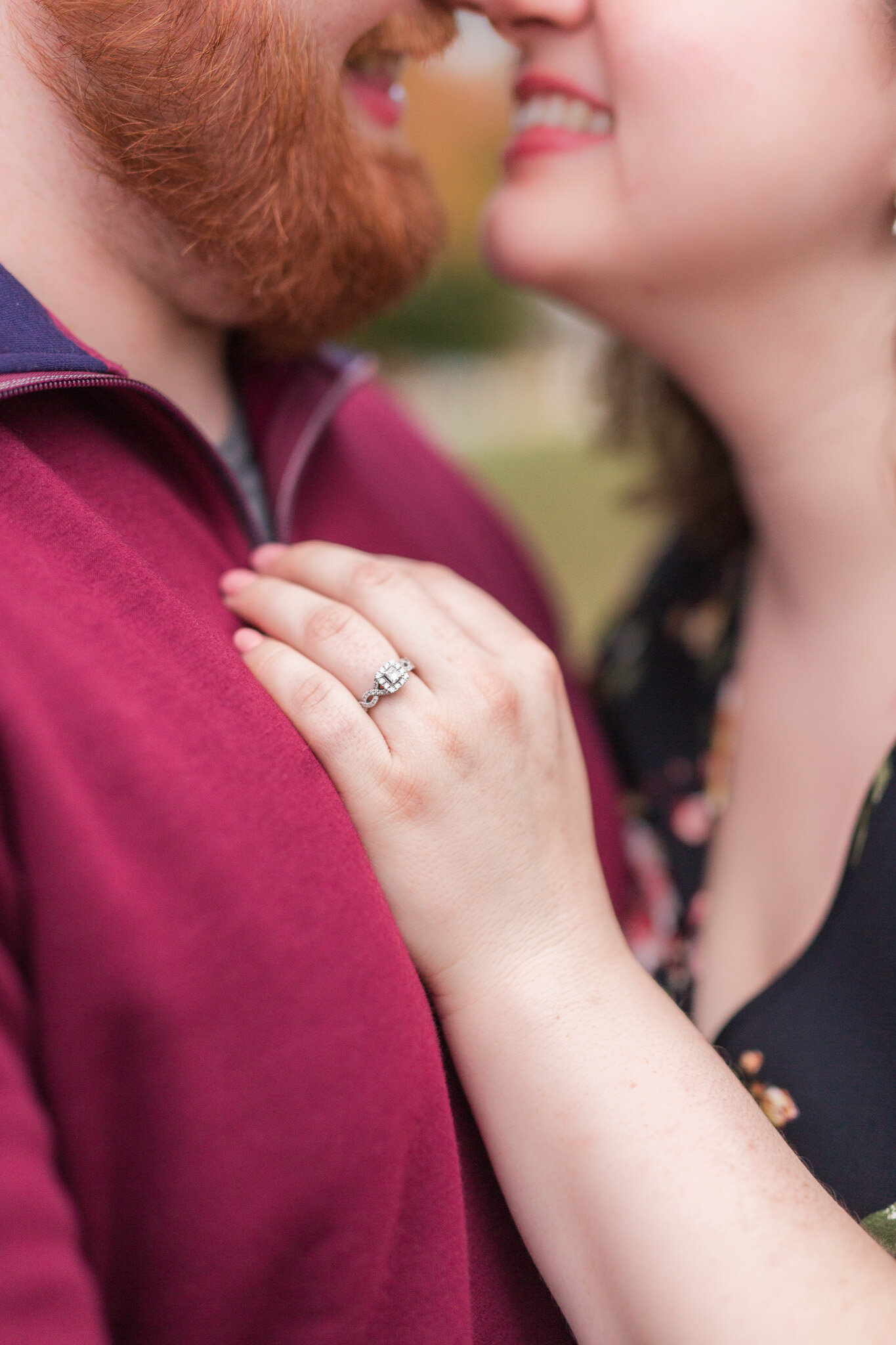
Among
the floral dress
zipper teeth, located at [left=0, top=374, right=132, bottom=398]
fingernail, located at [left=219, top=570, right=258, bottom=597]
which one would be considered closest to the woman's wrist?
the floral dress

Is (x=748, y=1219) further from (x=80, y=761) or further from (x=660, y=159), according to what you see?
(x=660, y=159)

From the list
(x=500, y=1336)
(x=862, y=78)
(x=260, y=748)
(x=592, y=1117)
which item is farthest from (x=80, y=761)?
(x=862, y=78)

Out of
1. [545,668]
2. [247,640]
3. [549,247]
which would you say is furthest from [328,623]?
[549,247]

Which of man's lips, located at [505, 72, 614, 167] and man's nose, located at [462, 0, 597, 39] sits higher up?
man's nose, located at [462, 0, 597, 39]

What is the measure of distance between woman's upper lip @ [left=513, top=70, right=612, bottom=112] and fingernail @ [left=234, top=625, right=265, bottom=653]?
77 centimetres

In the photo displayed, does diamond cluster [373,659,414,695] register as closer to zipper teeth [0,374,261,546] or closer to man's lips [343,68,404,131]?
zipper teeth [0,374,261,546]

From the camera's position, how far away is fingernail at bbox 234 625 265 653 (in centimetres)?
82

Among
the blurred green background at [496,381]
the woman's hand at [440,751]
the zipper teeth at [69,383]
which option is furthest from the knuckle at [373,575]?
the blurred green background at [496,381]

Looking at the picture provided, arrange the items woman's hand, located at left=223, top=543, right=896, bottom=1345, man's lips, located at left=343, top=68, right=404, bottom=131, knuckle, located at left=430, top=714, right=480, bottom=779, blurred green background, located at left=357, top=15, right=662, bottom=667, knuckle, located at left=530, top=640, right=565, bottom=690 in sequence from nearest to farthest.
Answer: woman's hand, located at left=223, top=543, right=896, bottom=1345
knuckle, located at left=430, top=714, right=480, bottom=779
knuckle, located at left=530, top=640, right=565, bottom=690
man's lips, located at left=343, top=68, right=404, bottom=131
blurred green background, located at left=357, top=15, right=662, bottom=667

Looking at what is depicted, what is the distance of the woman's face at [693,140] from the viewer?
96 centimetres

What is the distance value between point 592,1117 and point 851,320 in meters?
0.90

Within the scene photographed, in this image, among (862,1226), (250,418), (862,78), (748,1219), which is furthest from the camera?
(250,418)

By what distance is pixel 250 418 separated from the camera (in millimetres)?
1076

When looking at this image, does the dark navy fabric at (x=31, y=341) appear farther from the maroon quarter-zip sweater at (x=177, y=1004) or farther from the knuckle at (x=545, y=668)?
the knuckle at (x=545, y=668)
